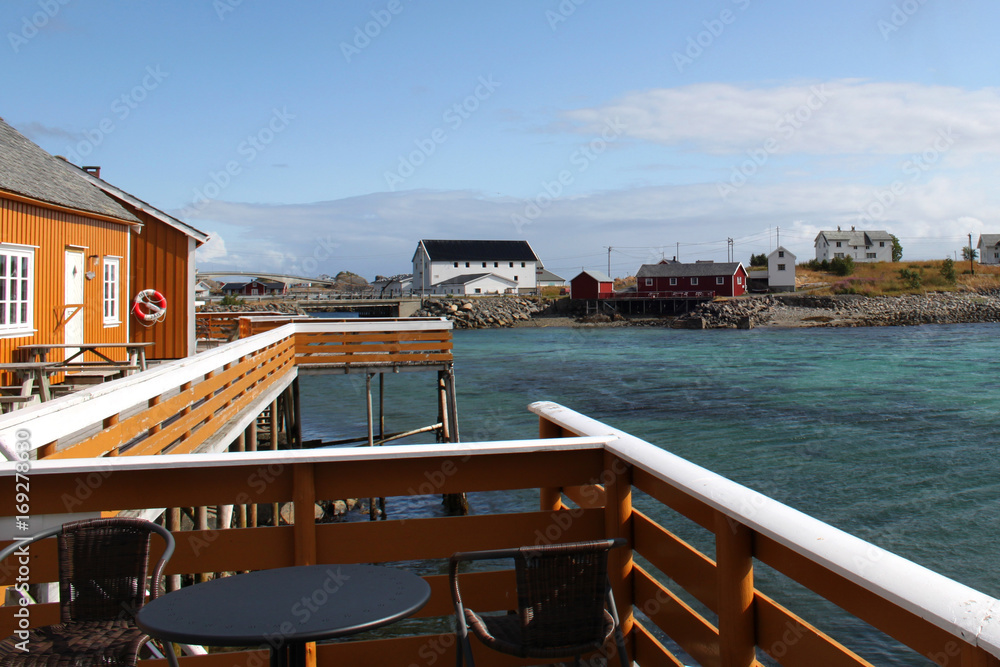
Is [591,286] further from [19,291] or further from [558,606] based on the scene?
[558,606]

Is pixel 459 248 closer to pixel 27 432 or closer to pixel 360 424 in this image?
pixel 360 424

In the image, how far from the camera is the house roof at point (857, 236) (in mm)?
106438

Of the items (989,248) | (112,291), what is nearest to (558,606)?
(112,291)

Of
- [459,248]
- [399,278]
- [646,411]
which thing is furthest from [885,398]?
[399,278]

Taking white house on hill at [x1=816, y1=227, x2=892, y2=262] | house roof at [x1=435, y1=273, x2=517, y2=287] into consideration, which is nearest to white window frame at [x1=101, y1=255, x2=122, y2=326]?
house roof at [x1=435, y1=273, x2=517, y2=287]

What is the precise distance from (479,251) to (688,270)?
25.5 meters

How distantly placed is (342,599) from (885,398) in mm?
25241

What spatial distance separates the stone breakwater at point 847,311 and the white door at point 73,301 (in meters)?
60.0

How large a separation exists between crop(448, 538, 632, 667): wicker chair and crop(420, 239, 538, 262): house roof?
87.3m

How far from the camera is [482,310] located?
249 ft

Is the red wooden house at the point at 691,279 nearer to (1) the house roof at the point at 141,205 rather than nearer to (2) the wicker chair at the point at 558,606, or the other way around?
(1) the house roof at the point at 141,205

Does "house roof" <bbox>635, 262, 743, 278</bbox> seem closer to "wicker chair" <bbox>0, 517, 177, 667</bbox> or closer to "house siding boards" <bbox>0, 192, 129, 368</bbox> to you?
"house siding boards" <bbox>0, 192, 129, 368</bbox>

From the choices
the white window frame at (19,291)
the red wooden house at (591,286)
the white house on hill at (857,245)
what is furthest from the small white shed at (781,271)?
the white window frame at (19,291)

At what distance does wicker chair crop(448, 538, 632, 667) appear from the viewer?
2373mm
